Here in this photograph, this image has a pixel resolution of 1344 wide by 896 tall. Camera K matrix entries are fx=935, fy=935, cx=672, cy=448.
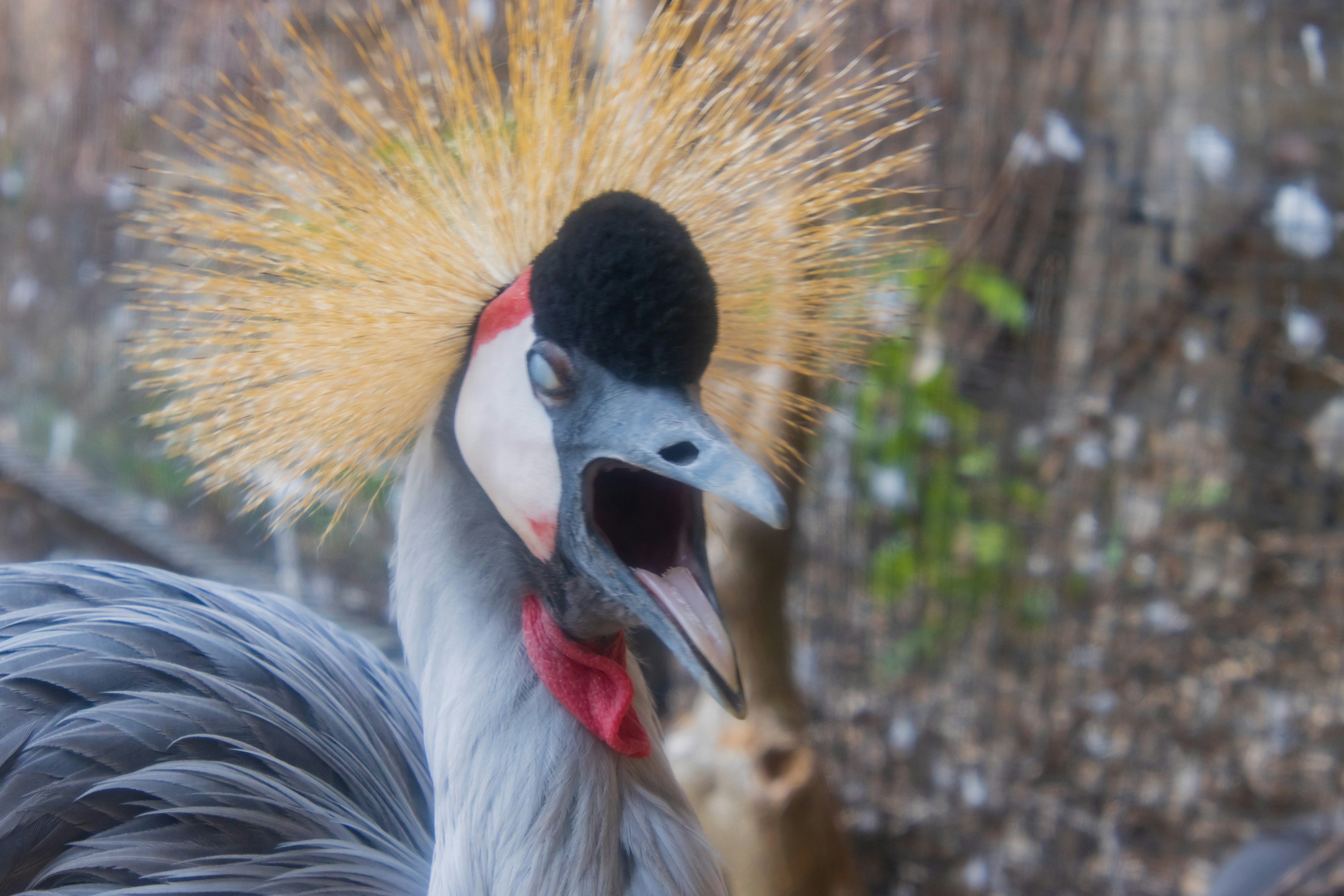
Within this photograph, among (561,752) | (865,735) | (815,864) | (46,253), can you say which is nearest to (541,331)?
(561,752)

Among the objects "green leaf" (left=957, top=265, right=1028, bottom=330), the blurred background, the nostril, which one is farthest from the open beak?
"green leaf" (left=957, top=265, right=1028, bottom=330)

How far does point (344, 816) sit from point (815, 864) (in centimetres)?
80

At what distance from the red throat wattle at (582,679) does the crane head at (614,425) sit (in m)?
0.02

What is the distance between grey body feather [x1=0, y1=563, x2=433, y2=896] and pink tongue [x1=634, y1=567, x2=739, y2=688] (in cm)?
41

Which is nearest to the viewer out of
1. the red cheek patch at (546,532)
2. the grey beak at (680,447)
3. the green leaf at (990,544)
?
the grey beak at (680,447)

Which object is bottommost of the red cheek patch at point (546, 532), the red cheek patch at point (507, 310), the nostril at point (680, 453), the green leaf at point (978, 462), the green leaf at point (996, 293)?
the green leaf at point (978, 462)

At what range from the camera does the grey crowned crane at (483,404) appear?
0.61 meters

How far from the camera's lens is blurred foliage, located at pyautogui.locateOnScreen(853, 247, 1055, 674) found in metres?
1.81

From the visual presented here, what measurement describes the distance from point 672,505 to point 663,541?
0.03 meters

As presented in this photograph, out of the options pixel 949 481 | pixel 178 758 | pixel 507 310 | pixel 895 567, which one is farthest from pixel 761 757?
pixel 507 310

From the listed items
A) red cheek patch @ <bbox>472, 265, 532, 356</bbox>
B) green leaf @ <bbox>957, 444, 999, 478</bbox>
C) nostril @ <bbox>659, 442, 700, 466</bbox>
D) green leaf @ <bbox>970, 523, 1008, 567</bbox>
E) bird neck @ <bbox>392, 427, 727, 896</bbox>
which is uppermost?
red cheek patch @ <bbox>472, 265, 532, 356</bbox>

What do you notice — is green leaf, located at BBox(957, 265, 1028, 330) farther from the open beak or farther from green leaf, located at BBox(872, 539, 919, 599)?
the open beak

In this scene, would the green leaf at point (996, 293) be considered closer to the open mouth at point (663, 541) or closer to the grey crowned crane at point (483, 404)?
the grey crowned crane at point (483, 404)

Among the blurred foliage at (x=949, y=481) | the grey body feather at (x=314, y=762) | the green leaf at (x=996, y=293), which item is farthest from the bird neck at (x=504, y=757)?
the green leaf at (x=996, y=293)
